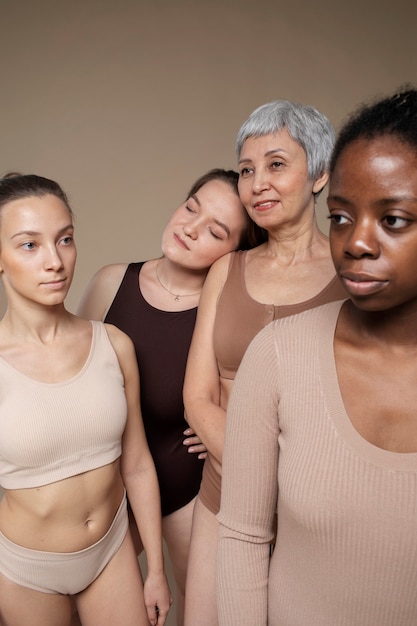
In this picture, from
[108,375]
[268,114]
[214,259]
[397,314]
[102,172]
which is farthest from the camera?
[102,172]

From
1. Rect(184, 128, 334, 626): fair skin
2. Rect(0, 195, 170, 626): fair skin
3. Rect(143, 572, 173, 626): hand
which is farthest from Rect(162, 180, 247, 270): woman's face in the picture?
Rect(143, 572, 173, 626): hand

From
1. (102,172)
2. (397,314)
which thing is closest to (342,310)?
(397,314)

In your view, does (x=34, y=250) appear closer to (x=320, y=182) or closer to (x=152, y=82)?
(x=320, y=182)

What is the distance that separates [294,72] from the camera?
3.52m

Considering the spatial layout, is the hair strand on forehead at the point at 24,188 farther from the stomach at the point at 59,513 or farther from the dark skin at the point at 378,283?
the dark skin at the point at 378,283

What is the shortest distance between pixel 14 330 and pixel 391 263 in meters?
0.93

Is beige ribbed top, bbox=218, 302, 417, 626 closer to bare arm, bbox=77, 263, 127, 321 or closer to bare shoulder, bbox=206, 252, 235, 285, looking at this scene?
bare shoulder, bbox=206, 252, 235, 285

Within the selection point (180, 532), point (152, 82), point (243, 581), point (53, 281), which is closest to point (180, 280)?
point (53, 281)

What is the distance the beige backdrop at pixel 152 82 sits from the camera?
3.29 m

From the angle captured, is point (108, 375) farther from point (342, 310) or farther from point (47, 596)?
point (342, 310)

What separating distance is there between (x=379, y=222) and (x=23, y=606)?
1.12 meters

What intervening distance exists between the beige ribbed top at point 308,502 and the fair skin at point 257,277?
1.63 feet

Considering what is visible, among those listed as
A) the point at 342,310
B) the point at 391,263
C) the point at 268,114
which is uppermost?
the point at 268,114

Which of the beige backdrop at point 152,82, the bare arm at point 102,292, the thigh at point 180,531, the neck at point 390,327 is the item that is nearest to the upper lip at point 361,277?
the neck at point 390,327
